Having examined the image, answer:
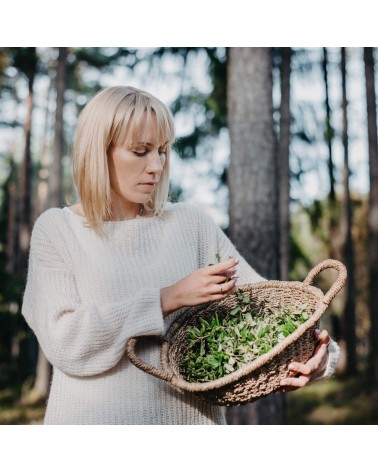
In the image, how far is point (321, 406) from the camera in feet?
11.5

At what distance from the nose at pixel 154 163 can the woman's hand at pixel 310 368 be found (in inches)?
20.0

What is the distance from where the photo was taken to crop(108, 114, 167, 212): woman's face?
1289 millimetres

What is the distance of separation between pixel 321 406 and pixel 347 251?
38.7 inches

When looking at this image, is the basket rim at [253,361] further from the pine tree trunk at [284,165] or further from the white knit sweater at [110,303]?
the pine tree trunk at [284,165]

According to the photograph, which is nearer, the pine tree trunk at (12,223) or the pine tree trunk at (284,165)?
the pine tree trunk at (284,165)

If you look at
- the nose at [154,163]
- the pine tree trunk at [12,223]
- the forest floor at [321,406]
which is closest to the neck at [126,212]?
the nose at [154,163]

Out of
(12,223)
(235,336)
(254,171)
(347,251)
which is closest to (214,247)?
(235,336)

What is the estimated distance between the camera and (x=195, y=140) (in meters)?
3.42

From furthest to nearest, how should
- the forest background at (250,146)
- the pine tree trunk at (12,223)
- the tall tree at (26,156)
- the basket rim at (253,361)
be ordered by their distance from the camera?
the pine tree trunk at (12,223) → the tall tree at (26,156) → the forest background at (250,146) → the basket rim at (253,361)

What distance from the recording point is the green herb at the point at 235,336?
3.97ft
